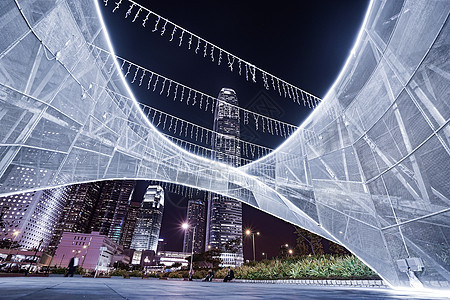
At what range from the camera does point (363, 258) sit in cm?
929

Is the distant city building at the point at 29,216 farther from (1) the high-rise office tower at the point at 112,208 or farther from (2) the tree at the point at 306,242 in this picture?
(2) the tree at the point at 306,242

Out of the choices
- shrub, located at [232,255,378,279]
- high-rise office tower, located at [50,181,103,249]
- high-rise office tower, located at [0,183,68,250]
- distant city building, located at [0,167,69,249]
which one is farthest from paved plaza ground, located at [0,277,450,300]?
high-rise office tower, located at [50,181,103,249]

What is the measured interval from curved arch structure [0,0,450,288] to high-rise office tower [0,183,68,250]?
118325 mm

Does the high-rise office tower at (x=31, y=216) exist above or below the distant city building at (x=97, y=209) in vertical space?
below

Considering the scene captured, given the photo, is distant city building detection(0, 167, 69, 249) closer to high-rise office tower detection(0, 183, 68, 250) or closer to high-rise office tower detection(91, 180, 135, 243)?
high-rise office tower detection(0, 183, 68, 250)

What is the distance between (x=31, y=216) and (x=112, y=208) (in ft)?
257

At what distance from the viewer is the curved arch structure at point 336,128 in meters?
5.60

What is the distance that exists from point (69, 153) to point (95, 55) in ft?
14.3

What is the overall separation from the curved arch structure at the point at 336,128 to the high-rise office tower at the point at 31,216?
4658 inches

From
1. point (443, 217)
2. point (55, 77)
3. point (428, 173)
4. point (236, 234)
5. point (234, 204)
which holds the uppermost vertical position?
point (234, 204)

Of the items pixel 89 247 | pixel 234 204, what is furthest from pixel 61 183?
pixel 234 204

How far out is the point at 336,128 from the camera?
1075 centimetres

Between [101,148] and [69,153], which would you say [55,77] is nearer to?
[69,153]

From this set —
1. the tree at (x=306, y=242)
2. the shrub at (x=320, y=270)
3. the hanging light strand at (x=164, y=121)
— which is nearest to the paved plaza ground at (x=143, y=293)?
the shrub at (x=320, y=270)
